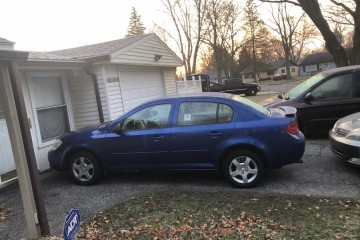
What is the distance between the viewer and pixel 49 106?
805cm

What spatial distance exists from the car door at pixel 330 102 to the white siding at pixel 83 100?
543 cm

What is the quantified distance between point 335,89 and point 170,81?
704cm

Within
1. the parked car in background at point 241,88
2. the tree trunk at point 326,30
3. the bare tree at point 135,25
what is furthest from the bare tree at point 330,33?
the bare tree at point 135,25

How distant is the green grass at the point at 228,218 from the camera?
3875mm

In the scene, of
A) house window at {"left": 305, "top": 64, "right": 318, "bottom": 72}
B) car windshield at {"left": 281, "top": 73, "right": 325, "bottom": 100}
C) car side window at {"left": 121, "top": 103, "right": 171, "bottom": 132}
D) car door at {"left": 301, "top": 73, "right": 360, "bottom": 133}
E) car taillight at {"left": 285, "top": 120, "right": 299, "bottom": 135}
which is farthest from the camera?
house window at {"left": 305, "top": 64, "right": 318, "bottom": 72}

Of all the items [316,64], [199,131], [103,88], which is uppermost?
[103,88]

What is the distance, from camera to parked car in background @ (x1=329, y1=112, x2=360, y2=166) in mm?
5461

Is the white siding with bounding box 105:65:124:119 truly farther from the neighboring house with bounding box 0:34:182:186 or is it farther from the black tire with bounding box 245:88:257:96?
the black tire with bounding box 245:88:257:96

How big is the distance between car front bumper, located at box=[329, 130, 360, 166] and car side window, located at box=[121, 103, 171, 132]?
9.93 feet

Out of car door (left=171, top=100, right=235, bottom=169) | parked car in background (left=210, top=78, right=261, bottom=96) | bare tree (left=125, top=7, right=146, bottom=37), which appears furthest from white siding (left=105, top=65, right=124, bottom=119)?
bare tree (left=125, top=7, right=146, bottom=37)

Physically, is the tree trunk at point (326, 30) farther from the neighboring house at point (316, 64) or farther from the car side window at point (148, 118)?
the neighboring house at point (316, 64)

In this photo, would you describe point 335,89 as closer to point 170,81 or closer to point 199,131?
point 199,131

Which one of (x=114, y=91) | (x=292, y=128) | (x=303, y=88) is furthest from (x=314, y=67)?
(x=292, y=128)

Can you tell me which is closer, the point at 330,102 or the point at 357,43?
the point at 330,102
